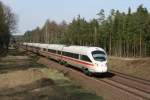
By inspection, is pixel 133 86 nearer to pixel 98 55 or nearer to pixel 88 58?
pixel 98 55

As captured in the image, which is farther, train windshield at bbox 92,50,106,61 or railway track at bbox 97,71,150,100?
train windshield at bbox 92,50,106,61

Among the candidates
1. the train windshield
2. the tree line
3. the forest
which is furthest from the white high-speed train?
the tree line

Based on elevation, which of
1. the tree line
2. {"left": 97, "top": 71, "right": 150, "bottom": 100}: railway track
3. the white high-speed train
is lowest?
{"left": 97, "top": 71, "right": 150, "bottom": 100}: railway track

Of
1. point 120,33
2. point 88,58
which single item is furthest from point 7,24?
point 88,58

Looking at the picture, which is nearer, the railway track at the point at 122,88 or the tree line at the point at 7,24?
the railway track at the point at 122,88

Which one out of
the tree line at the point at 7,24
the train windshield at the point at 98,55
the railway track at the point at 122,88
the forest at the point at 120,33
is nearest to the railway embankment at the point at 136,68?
the railway track at the point at 122,88

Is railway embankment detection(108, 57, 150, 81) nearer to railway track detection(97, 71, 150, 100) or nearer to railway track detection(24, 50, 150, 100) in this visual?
railway track detection(97, 71, 150, 100)

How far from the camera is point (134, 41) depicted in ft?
264

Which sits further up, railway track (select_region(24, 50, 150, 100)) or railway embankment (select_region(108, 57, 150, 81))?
railway embankment (select_region(108, 57, 150, 81))

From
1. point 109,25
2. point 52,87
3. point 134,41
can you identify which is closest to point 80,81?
point 52,87

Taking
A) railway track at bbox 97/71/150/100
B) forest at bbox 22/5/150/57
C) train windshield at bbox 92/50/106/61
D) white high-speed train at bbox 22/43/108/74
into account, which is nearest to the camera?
railway track at bbox 97/71/150/100

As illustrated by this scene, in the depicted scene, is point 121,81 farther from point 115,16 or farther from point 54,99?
point 115,16

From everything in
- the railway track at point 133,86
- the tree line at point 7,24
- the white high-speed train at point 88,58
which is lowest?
the railway track at point 133,86

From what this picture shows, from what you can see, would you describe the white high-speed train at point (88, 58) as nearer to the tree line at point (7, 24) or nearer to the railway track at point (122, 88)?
the railway track at point (122, 88)
